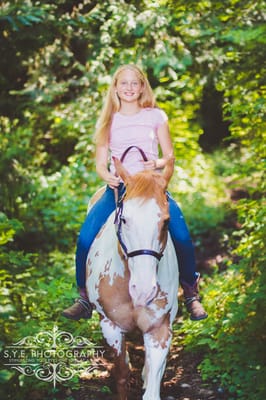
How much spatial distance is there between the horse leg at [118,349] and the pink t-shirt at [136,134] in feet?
3.66

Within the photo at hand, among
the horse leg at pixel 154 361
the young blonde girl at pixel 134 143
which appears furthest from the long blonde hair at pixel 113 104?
the horse leg at pixel 154 361

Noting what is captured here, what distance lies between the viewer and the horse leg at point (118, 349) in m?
3.51

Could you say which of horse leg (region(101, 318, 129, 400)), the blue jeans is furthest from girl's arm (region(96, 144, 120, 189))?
horse leg (region(101, 318, 129, 400))

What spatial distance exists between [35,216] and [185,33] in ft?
12.6

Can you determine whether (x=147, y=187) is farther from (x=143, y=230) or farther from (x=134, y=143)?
(x=134, y=143)

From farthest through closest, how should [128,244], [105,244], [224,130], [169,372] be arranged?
[224,130]
[169,372]
[105,244]
[128,244]

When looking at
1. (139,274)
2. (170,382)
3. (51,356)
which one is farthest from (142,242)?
(170,382)

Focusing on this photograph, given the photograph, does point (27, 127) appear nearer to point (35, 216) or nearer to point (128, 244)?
point (35, 216)

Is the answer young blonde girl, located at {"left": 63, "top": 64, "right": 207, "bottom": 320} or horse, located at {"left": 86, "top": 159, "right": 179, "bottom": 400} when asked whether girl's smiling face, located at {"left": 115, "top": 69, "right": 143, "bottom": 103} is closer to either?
young blonde girl, located at {"left": 63, "top": 64, "right": 207, "bottom": 320}

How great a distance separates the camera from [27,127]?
9211 mm

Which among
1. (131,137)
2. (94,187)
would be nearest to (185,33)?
(94,187)

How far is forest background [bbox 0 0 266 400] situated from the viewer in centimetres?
467

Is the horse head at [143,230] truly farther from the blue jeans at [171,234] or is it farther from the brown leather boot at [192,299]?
the brown leather boot at [192,299]

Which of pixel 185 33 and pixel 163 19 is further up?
pixel 185 33
